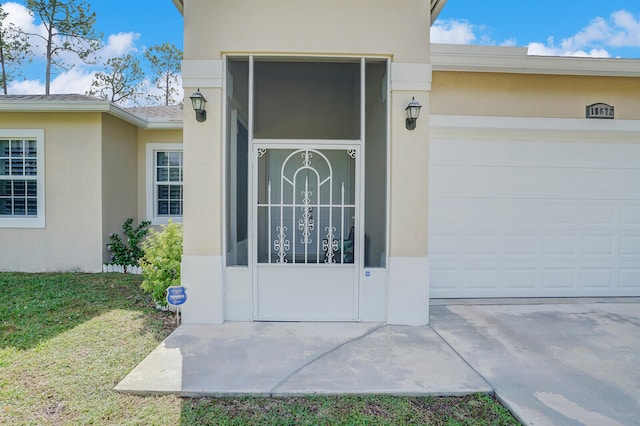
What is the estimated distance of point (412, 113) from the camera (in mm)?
4438

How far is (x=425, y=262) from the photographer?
4.64 meters

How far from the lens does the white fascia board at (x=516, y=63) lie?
18.0 feet

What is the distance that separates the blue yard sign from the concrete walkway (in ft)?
1.09

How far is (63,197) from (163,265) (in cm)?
405

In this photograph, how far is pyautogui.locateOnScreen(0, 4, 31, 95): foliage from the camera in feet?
53.0

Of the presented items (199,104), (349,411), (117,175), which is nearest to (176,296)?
(199,104)

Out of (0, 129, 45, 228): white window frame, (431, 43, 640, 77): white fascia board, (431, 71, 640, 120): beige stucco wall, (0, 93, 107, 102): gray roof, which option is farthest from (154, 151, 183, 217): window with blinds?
(431, 43, 640, 77): white fascia board

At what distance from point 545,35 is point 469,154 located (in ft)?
24.4

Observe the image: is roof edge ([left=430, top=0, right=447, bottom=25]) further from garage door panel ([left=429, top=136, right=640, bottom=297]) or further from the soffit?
garage door panel ([left=429, top=136, right=640, bottom=297])

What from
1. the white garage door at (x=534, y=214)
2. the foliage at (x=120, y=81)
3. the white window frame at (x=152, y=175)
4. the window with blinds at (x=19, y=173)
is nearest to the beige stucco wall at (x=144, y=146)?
the white window frame at (x=152, y=175)

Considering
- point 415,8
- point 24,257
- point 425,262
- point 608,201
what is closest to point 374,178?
point 425,262

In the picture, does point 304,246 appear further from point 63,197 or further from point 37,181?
point 37,181

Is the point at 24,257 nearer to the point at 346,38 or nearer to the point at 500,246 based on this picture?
the point at 346,38

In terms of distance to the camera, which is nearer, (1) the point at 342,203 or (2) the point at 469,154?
(1) the point at 342,203
